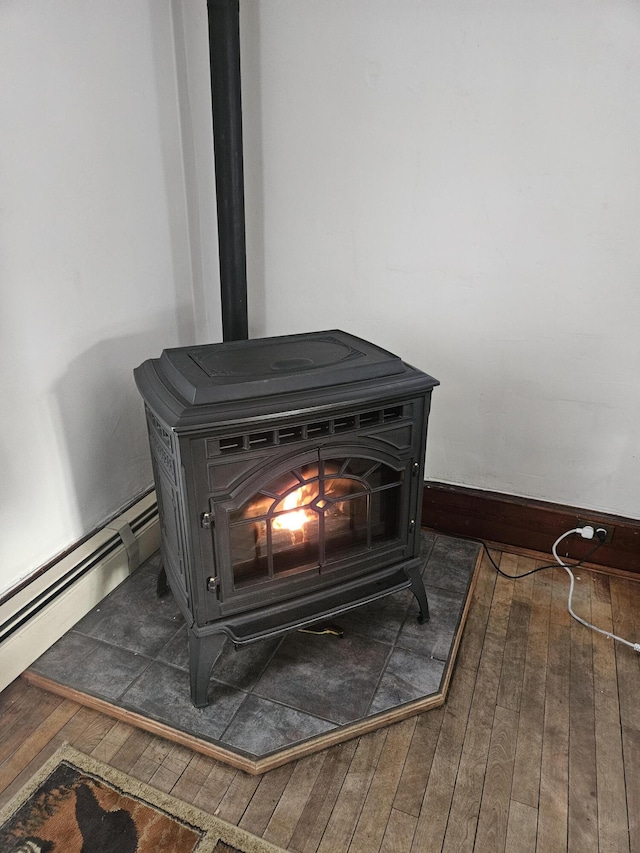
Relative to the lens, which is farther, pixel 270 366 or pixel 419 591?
pixel 419 591

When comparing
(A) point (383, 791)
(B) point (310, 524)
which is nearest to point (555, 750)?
(A) point (383, 791)

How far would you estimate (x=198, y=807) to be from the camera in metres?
1.33

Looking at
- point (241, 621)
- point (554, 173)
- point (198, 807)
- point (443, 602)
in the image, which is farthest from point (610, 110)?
point (198, 807)

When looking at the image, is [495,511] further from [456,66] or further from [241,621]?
[456,66]

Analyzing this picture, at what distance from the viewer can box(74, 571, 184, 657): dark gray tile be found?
1.74 meters

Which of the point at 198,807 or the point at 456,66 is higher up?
the point at 456,66

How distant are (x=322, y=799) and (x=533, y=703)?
62 centimetres

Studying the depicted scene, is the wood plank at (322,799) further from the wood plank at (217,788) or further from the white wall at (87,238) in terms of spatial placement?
the white wall at (87,238)

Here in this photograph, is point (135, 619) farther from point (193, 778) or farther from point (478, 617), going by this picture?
point (478, 617)

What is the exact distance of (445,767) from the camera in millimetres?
1423

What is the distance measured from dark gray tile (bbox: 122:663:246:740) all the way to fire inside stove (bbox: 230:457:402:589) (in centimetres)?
32

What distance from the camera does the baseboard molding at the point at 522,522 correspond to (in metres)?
2.04

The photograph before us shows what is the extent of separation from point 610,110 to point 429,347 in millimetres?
856

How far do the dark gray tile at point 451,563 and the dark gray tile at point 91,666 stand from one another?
967mm
